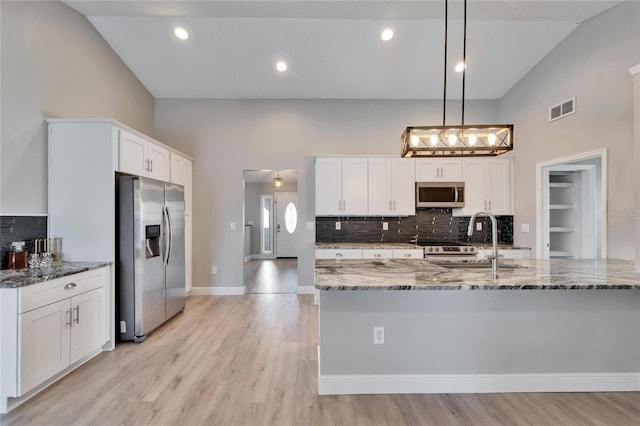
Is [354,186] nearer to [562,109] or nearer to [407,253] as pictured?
[407,253]

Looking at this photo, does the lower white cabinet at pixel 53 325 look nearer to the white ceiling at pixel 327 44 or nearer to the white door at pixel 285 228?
the white ceiling at pixel 327 44

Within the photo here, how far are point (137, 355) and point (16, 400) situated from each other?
0.86 meters

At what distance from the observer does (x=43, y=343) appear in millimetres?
2248

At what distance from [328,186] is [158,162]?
2.38m

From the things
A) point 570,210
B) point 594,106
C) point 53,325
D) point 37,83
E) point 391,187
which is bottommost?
point 53,325

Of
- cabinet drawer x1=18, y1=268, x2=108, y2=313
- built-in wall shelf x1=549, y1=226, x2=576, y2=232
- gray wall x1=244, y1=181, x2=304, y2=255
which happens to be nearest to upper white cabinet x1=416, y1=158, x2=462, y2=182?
built-in wall shelf x1=549, y1=226, x2=576, y2=232

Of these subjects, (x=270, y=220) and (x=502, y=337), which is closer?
(x=502, y=337)

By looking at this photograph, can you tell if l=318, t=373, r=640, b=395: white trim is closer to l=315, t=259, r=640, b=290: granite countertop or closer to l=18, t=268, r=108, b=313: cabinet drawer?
l=315, t=259, r=640, b=290: granite countertop

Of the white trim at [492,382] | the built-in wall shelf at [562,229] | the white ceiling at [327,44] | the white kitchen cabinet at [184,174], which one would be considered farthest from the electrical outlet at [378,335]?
the built-in wall shelf at [562,229]

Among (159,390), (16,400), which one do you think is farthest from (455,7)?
(16,400)

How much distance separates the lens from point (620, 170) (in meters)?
2.97

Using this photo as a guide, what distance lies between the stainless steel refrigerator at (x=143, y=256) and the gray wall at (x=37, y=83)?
0.74 m

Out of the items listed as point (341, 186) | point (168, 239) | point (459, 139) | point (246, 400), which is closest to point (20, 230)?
point (168, 239)

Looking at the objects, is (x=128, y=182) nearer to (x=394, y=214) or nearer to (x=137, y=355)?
(x=137, y=355)
